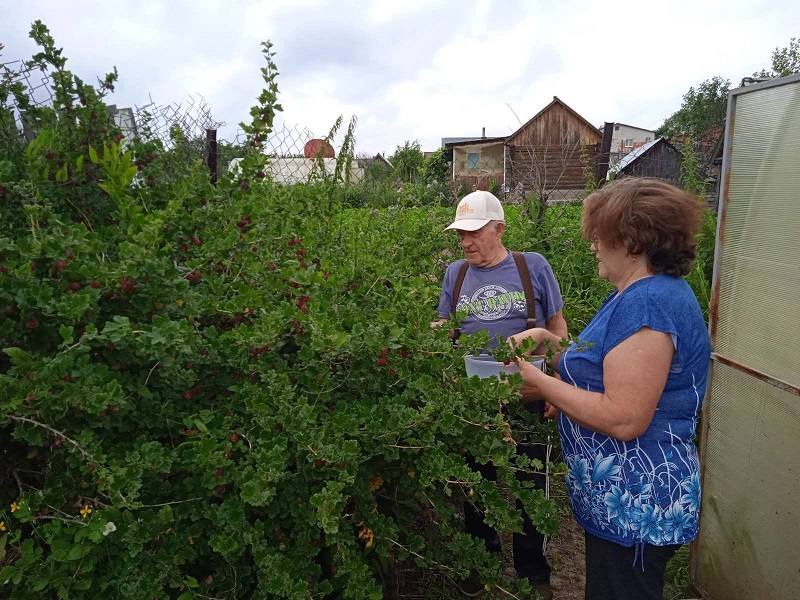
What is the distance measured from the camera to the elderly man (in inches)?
109

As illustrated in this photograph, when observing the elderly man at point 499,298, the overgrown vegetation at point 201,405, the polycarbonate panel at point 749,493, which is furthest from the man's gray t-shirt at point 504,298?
the polycarbonate panel at point 749,493

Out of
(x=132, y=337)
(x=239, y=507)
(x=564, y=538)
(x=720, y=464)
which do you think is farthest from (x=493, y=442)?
(x=564, y=538)

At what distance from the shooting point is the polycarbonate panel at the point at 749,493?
2348mm

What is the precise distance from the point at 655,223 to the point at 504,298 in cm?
111

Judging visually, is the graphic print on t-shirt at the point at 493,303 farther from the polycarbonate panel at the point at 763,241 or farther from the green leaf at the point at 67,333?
the green leaf at the point at 67,333

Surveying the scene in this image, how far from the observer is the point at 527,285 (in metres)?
2.82

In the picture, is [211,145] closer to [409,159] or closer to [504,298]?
[409,159]

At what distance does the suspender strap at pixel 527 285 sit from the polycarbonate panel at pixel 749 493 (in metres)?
0.83

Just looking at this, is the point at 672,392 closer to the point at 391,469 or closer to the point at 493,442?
the point at 493,442

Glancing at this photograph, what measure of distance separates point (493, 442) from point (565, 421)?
0.38m

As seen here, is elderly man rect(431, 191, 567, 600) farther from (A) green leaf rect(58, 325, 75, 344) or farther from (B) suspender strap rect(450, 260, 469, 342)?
(A) green leaf rect(58, 325, 75, 344)

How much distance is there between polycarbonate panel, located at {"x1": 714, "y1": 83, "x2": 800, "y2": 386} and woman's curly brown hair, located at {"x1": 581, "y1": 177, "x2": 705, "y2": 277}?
2.40 ft

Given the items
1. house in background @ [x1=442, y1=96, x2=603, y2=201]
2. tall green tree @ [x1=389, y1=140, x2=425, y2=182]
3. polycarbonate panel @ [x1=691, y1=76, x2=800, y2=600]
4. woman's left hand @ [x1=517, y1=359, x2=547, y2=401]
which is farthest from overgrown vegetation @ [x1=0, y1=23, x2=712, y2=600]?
house in background @ [x1=442, y1=96, x2=603, y2=201]

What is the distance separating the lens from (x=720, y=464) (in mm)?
2721
